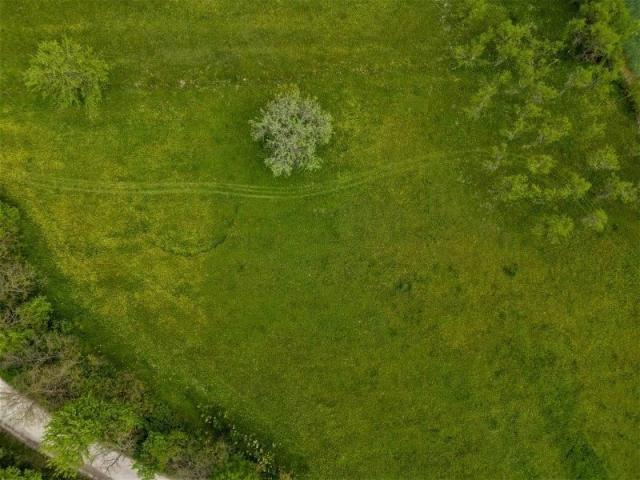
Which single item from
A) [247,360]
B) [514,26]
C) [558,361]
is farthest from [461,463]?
[514,26]

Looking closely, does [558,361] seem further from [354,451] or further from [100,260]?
[100,260]

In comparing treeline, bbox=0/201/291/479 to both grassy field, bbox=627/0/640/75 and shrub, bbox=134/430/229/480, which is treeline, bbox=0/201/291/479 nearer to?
shrub, bbox=134/430/229/480

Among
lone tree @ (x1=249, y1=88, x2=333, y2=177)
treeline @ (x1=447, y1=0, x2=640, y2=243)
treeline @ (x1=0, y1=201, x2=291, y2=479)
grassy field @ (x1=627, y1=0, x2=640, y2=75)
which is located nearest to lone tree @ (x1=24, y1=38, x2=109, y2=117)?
treeline @ (x1=0, y1=201, x2=291, y2=479)

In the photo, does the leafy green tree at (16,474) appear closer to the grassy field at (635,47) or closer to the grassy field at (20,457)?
the grassy field at (20,457)

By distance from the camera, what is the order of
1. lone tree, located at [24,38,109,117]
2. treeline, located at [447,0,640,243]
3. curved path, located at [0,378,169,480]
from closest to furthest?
curved path, located at [0,378,169,480] → lone tree, located at [24,38,109,117] → treeline, located at [447,0,640,243]

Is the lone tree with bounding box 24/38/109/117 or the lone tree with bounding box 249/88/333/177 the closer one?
the lone tree with bounding box 24/38/109/117

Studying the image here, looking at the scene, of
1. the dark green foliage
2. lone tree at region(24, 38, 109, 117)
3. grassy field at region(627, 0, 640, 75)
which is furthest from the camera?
grassy field at region(627, 0, 640, 75)
